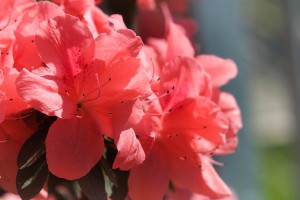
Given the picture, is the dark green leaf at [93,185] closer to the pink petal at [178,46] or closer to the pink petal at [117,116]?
the pink petal at [117,116]

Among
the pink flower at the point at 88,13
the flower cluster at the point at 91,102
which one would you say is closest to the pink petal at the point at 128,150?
the flower cluster at the point at 91,102

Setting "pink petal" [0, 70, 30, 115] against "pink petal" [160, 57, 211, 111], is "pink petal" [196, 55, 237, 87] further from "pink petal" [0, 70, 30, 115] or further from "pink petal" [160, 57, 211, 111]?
"pink petal" [0, 70, 30, 115]

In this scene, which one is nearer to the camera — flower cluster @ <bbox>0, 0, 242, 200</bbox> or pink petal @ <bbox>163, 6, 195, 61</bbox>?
flower cluster @ <bbox>0, 0, 242, 200</bbox>

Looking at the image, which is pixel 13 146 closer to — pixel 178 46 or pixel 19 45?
pixel 19 45

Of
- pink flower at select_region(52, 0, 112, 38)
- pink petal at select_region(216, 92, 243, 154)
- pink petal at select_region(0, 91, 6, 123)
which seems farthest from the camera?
pink petal at select_region(216, 92, 243, 154)

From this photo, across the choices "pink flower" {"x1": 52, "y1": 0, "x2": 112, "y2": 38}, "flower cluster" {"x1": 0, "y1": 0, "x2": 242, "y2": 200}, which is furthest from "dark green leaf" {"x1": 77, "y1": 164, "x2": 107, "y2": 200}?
"pink flower" {"x1": 52, "y1": 0, "x2": 112, "y2": 38}

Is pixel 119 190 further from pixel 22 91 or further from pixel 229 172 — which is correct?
pixel 229 172
